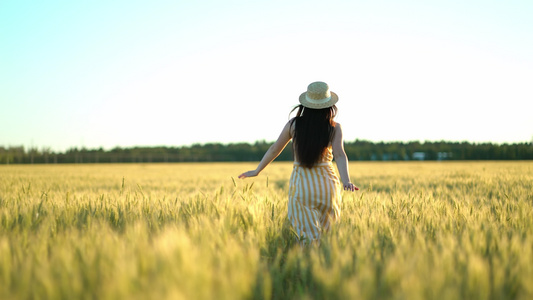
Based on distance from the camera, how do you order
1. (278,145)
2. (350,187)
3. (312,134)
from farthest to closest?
(278,145), (312,134), (350,187)

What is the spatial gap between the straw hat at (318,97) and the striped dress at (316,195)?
1.47ft

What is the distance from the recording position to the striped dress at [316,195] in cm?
333

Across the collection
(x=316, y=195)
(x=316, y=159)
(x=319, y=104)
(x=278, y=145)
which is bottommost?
(x=316, y=195)

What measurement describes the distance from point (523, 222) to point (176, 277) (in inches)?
122

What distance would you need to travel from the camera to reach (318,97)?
10.8 ft

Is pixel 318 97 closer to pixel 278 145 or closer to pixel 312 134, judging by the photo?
pixel 312 134

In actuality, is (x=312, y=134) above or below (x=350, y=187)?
above

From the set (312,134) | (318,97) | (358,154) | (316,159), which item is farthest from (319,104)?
(358,154)

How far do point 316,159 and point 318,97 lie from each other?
59cm

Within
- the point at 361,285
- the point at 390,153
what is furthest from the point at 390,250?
the point at 390,153

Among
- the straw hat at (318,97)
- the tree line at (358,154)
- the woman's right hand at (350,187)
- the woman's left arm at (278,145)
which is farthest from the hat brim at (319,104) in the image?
the tree line at (358,154)

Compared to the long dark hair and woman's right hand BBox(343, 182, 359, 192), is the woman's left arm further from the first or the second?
woman's right hand BBox(343, 182, 359, 192)

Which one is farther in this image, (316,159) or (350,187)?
(316,159)

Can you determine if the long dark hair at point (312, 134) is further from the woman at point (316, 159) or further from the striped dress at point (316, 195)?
the striped dress at point (316, 195)
